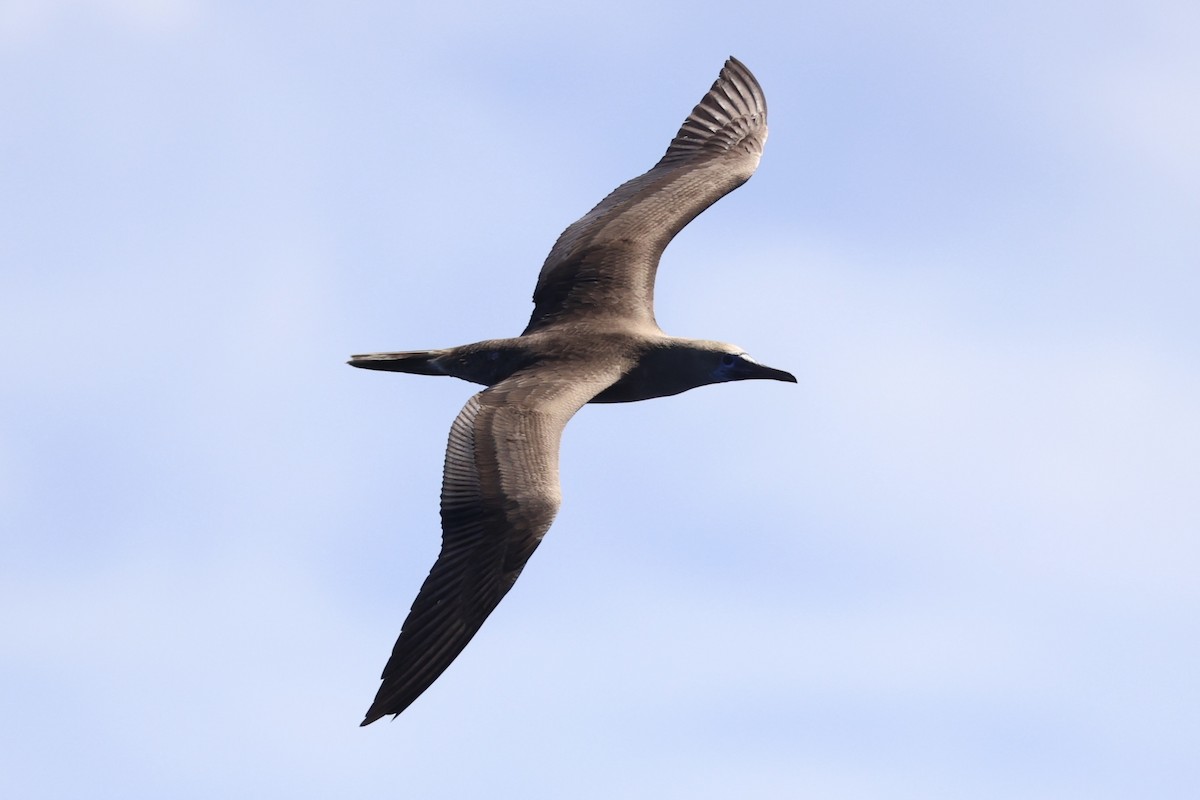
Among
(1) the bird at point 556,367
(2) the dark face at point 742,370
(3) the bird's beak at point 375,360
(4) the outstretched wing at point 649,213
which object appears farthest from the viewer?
(4) the outstretched wing at point 649,213

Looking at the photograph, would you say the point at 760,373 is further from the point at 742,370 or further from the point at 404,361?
the point at 404,361

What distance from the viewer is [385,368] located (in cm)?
1600

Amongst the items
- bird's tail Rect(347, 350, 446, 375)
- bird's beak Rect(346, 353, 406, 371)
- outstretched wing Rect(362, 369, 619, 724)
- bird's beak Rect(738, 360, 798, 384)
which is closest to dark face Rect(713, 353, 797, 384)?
bird's beak Rect(738, 360, 798, 384)

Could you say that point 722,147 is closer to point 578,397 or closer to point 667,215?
point 667,215

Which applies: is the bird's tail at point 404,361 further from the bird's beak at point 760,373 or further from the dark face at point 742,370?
the bird's beak at point 760,373

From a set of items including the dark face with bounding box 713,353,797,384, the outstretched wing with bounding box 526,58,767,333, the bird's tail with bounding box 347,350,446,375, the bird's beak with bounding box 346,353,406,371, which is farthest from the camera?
the outstretched wing with bounding box 526,58,767,333

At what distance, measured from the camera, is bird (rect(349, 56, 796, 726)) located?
13.3m

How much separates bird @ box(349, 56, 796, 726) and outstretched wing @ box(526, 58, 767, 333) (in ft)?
0.06

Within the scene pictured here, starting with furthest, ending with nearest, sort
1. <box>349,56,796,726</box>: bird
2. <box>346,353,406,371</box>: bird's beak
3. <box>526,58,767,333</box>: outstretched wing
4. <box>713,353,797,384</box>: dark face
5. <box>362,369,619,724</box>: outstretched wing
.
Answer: <box>526,58,767,333</box>: outstretched wing
<box>346,353,406,371</box>: bird's beak
<box>713,353,797,384</box>: dark face
<box>349,56,796,726</box>: bird
<box>362,369,619,724</box>: outstretched wing

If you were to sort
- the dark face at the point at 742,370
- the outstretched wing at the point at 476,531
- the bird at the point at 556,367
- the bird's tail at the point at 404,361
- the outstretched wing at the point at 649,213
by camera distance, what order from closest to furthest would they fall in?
1. the outstretched wing at the point at 476,531
2. the bird at the point at 556,367
3. the dark face at the point at 742,370
4. the bird's tail at the point at 404,361
5. the outstretched wing at the point at 649,213

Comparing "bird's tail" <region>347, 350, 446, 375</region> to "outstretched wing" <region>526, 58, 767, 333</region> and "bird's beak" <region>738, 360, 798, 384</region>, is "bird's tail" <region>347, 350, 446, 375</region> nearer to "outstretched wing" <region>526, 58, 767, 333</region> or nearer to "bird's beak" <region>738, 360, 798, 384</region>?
"outstretched wing" <region>526, 58, 767, 333</region>

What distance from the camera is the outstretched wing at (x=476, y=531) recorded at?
1305cm

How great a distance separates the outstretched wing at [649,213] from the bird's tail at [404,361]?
957 millimetres

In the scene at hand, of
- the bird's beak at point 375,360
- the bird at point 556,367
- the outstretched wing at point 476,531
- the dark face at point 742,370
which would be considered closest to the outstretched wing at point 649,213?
the bird at point 556,367
